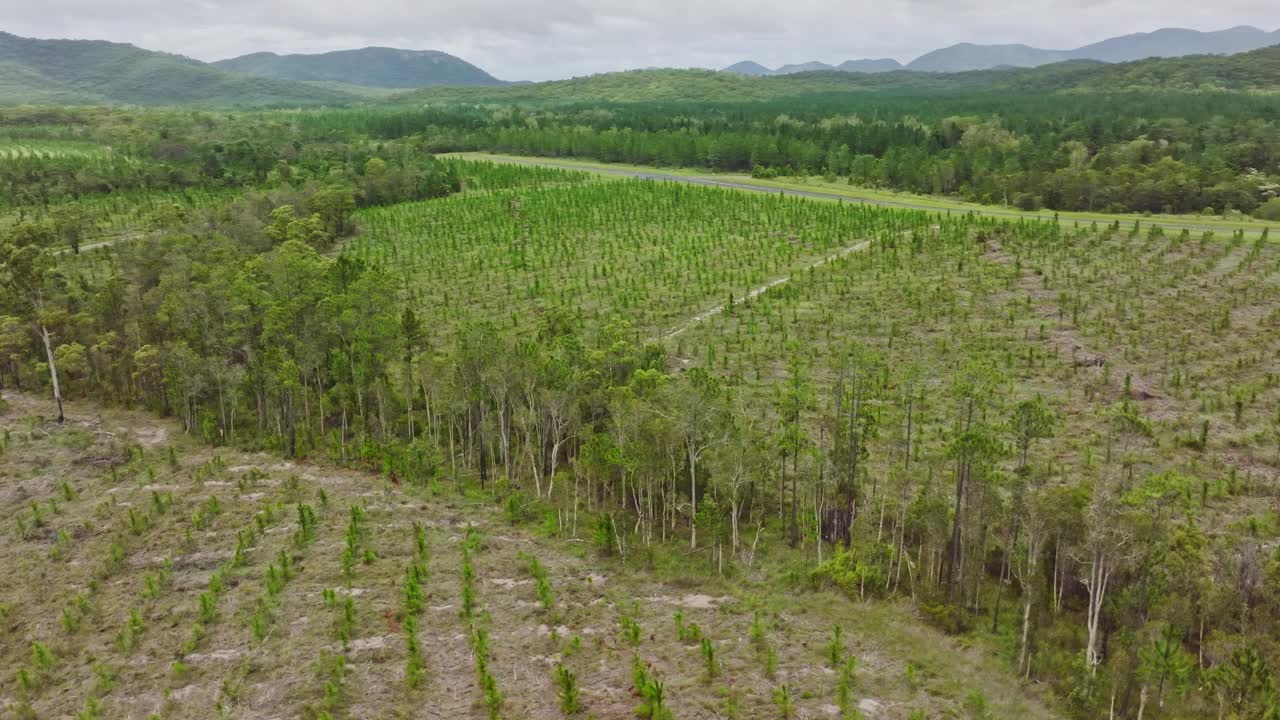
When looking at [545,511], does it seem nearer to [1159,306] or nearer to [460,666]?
[460,666]

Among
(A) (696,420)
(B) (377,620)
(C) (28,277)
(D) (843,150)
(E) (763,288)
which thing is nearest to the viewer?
(B) (377,620)

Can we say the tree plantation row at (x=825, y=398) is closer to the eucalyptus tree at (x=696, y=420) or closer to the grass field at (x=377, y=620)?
the eucalyptus tree at (x=696, y=420)

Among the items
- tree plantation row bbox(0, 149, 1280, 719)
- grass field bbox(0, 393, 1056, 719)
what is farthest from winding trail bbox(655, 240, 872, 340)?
grass field bbox(0, 393, 1056, 719)

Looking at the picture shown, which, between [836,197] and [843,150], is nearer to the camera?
[836,197]

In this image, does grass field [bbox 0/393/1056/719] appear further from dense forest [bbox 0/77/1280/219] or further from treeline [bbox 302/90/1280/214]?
treeline [bbox 302/90/1280/214]

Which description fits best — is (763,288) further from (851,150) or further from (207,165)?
(207,165)

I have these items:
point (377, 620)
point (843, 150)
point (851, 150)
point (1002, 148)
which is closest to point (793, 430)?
point (377, 620)

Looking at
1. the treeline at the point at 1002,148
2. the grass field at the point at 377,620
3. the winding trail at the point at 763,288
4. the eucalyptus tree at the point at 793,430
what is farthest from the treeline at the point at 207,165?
the eucalyptus tree at the point at 793,430

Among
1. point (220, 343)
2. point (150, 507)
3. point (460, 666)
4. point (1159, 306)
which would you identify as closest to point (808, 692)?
point (460, 666)

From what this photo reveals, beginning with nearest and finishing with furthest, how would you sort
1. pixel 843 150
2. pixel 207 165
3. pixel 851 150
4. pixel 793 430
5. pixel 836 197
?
pixel 793 430
pixel 836 197
pixel 843 150
pixel 207 165
pixel 851 150

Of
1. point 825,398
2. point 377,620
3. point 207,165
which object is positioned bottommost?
point 377,620
